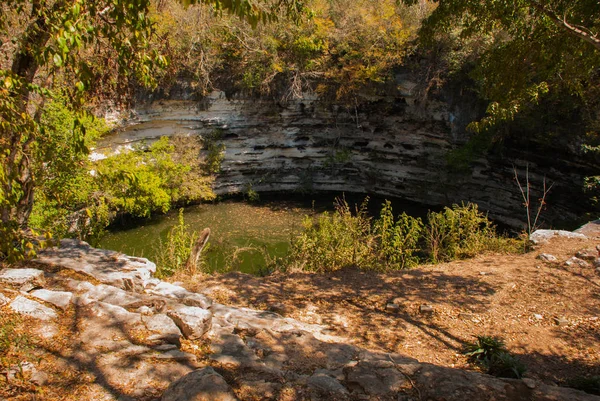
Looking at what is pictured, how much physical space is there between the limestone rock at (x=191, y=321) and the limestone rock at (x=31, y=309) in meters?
0.88

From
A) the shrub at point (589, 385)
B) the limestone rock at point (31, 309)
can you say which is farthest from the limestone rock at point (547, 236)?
the limestone rock at point (31, 309)

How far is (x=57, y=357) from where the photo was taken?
2547mm

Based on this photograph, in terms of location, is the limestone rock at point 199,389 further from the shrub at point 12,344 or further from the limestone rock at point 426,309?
the limestone rock at point 426,309

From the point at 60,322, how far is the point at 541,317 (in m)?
4.69

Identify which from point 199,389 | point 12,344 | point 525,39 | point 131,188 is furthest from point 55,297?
point 131,188

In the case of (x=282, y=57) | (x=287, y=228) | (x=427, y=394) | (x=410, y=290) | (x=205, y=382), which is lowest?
(x=287, y=228)

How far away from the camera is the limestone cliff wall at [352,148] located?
12.1 meters

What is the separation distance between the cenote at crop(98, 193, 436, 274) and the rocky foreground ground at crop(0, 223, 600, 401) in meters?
5.95

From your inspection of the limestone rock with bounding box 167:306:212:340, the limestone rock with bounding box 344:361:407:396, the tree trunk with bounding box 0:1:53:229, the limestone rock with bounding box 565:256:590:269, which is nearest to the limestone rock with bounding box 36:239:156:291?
the tree trunk with bounding box 0:1:53:229

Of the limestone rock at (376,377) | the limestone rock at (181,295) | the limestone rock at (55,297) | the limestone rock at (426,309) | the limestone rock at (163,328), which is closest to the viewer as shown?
the limestone rock at (376,377)

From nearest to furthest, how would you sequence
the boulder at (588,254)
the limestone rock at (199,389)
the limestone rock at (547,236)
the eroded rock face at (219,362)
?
the limestone rock at (199,389)
the eroded rock face at (219,362)
the boulder at (588,254)
the limestone rock at (547,236)

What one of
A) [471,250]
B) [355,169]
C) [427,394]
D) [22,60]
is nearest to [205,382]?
[427,394]

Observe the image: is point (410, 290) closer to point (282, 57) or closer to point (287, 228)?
point (287, 228)

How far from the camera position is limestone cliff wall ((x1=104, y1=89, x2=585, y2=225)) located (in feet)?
39.8
